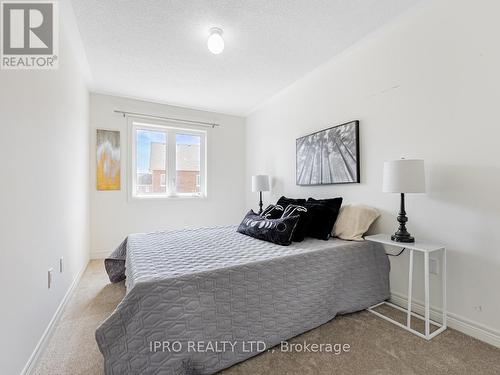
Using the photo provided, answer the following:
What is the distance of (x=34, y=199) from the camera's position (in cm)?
147

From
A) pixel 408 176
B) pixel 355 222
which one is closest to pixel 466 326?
pixel 355 222

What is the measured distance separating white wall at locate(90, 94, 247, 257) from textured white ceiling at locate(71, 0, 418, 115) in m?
0.47

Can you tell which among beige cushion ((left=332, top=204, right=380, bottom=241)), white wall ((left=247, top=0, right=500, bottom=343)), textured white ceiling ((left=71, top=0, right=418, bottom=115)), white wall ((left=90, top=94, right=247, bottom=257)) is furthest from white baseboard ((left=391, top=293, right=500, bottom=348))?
white wall ((left=90, top=94, right=247, bottom=257))

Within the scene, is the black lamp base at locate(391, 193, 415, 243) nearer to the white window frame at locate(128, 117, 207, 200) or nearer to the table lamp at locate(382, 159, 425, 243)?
the table lamp at locate(382, 159, 425, 243)

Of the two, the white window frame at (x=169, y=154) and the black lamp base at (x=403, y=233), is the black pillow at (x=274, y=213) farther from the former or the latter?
the white window frame at (x=169, y=154)

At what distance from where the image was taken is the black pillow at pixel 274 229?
203 cm

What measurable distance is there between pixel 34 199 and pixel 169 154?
2.59m

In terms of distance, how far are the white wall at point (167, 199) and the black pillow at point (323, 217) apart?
2249 mm

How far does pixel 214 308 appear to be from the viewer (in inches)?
52.7

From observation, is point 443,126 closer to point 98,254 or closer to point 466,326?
point 466,326

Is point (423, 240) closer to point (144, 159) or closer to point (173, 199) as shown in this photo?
point (173, 199)

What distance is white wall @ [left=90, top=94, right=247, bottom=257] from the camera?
11.4ft

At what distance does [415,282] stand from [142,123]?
3.98m

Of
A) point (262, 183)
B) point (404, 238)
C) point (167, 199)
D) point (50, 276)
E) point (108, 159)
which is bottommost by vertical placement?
point (50, 276)
